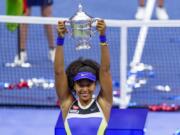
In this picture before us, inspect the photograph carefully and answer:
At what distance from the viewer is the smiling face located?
6.18 m

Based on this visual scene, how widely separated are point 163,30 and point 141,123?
4418mm

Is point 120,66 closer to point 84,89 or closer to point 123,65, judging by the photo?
point 123,65

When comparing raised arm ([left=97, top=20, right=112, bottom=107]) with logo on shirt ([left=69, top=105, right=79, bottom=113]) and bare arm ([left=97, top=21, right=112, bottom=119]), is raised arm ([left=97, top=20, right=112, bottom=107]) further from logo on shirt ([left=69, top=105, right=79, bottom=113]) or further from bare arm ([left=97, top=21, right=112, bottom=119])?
logo on shirt ([left=69, top=105, right=79, bottom=113])

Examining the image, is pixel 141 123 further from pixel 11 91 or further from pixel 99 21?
pixel 11 91

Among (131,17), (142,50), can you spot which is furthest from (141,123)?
(131,17)

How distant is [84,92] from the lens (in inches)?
243

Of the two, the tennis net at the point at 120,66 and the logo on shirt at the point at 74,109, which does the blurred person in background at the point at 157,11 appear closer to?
the tennis net at the point at 120,66

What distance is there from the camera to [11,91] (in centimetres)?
969

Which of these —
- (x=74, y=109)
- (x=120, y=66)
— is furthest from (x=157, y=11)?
(x=74, y=109)

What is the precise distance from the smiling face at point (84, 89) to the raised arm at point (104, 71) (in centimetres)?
11

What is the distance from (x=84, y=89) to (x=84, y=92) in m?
0.03

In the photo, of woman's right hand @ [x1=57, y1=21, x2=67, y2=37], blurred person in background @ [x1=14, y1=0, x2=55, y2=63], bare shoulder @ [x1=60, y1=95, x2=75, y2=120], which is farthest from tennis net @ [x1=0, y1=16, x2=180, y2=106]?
woman's right hand @ [x1=57, y1=21, x2=67, y2=37]

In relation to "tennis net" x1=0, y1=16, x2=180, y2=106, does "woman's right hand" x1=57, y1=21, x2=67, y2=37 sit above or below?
above

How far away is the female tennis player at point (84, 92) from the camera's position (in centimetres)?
622
